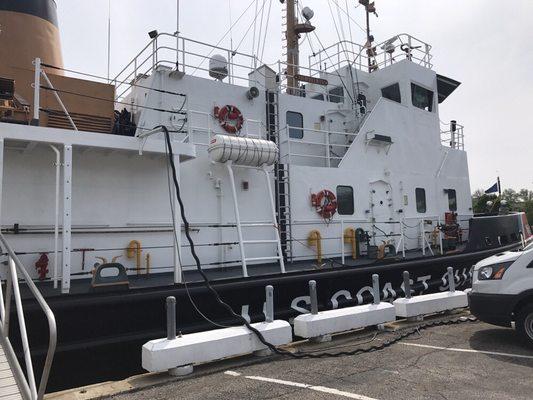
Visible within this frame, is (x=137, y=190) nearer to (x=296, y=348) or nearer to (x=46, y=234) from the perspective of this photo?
(x=46, y=234)

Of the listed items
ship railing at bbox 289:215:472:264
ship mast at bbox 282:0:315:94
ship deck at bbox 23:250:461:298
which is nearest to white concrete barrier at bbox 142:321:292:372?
ship deck at bbox 23:250:461:298

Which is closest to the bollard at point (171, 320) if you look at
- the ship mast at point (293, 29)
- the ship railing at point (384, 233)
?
the ship railing at point (384, 233)

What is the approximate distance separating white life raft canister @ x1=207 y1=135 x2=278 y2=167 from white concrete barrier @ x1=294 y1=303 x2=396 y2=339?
2.77 meters

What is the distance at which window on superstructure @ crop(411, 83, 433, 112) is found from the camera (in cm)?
1228

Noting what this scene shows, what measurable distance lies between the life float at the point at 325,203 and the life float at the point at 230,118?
2.08m

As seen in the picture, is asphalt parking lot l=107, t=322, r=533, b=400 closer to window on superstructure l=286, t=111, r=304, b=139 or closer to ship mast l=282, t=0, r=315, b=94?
window on superstructure l=286, t=111, r=304, b=139

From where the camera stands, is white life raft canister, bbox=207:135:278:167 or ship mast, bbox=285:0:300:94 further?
ship mast, bbox=285:0:300:94

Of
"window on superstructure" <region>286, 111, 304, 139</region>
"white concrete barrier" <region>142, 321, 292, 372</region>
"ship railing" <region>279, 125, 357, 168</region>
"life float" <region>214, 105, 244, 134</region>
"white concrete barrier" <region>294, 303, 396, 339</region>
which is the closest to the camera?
"white concrete barrier" <region>142, 321, 292, 372</region>

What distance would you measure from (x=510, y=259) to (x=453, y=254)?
345 cm

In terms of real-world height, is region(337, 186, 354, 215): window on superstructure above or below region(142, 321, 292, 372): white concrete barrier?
above

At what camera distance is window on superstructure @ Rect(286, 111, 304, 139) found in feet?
32.5

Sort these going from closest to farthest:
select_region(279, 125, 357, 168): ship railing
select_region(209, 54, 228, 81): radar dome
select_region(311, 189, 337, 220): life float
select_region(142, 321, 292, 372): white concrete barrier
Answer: select_region(142, 321, 292, 372): white concrete barrier, select_region(209, 54, 228, 81): radar dome, select_region(311, 189, 337, 220): life float, select_region(279, 125, 357, 168): ship railing

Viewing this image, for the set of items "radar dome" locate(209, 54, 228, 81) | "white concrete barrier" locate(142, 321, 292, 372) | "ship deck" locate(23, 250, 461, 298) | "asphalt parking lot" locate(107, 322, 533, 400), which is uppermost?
"radar dome" locate(209, 54, 228, 81)

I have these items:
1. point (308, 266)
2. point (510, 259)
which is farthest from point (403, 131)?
point (510, 259)
